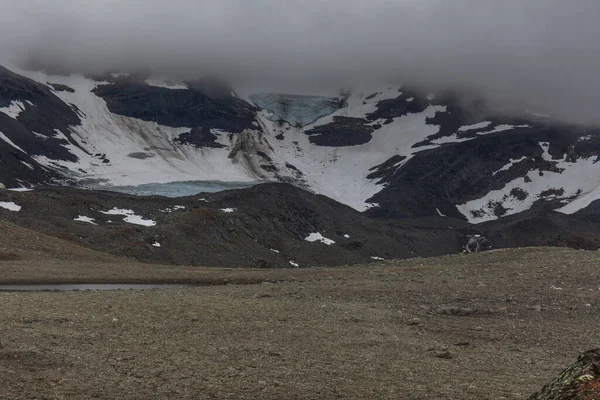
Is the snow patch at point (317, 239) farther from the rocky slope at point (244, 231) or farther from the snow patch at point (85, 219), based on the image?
A: the snow patch at point (85, 219)

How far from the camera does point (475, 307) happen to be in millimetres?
22234

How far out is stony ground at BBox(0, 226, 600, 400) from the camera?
473 inches

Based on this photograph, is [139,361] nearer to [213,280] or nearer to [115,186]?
[213,280]

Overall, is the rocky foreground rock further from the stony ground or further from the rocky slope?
the rocky slope

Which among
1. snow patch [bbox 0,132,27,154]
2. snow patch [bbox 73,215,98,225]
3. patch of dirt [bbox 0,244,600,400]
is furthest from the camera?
snow patch [bbox 0,132,27,154]

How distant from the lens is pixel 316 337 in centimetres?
1703

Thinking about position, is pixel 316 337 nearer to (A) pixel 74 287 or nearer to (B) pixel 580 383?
(B) pixel 580 383

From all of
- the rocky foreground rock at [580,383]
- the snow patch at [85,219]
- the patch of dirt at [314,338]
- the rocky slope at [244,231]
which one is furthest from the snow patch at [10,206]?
the rocky foreground rock at [580,383]

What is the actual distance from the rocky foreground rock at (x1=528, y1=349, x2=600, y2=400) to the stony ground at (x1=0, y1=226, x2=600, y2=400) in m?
4.30

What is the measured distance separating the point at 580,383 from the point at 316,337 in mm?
10507

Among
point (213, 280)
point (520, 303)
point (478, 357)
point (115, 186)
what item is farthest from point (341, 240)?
point (115, 186)

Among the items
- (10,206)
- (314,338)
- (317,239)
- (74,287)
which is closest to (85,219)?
(10,206)

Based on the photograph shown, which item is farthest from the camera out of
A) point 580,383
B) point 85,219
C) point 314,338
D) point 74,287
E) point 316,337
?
point 85,219

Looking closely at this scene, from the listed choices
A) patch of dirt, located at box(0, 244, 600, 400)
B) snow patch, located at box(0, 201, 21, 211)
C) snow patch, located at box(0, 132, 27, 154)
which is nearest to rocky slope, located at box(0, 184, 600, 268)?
snow patch, located at box(0, 201, 21, 211)
